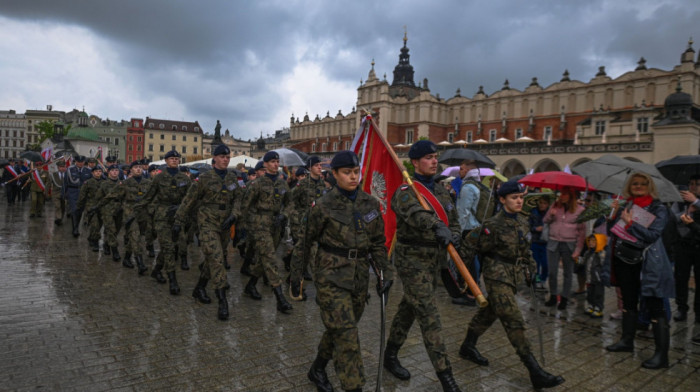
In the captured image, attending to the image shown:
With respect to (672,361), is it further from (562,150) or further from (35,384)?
(562,150)

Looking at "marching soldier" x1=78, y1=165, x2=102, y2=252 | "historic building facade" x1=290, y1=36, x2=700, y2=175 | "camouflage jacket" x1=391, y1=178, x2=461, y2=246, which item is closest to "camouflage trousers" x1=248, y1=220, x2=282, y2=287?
"camouflage jacket" x1=391, y1=178, x2=461, y2=246

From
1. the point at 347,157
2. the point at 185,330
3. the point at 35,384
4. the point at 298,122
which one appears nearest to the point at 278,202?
the point at 185,330

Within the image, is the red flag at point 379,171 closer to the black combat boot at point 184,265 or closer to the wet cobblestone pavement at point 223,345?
the wet cobblestone pavement at point 223,345

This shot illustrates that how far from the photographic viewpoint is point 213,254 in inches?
256

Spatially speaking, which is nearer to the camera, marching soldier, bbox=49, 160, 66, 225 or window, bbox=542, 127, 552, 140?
marching soldier, bbox=49, 160, 66, 225

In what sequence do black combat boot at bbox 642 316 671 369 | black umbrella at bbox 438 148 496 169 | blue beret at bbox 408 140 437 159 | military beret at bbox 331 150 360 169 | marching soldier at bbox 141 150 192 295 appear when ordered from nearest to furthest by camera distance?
military beret at bbox 331 150 360 169, blue beret at bbox 408 140 437 159, black combat boot at bbox 642 316 671 369, marching soldier at bbox 141 150 192 295, black umbrella at bbox 438 148 496 169

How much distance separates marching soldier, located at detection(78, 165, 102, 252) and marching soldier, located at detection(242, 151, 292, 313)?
18.1ft

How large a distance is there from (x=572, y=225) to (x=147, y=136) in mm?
119463

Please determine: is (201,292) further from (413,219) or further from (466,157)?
(466,157)

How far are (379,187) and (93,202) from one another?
9567 mm

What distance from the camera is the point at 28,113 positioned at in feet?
409

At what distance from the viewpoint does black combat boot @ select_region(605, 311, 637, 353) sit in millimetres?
5426

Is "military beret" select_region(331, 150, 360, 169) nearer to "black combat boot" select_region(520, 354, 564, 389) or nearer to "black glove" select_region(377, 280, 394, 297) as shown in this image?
"black glove" select_region(377, 280, 394, 297)

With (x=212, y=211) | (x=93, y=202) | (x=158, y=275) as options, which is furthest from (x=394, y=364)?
(x=93, y=202)
